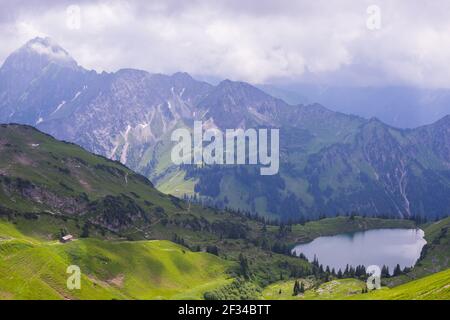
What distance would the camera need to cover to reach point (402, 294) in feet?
399

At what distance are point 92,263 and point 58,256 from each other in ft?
62.3

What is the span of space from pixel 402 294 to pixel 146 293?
95.1 m

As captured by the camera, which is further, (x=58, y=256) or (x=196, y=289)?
(x=196, y=289)
